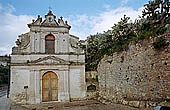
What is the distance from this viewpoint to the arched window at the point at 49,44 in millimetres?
17188

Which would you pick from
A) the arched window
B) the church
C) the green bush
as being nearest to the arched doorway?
the church

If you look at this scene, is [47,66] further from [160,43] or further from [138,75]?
[160,43]

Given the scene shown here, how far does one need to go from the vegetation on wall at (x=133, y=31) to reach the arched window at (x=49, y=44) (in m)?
4.29

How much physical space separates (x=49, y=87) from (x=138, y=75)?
8.61 m

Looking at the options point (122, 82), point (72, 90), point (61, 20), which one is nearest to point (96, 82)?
point (72, 90)

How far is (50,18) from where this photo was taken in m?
17.6

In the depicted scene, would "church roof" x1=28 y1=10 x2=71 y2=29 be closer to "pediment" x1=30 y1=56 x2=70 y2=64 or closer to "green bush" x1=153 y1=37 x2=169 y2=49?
"pediment" x1=30 y1=56 x2=70 y2=64

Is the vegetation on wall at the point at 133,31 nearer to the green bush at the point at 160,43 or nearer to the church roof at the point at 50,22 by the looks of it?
the green bush at the point at 160,43

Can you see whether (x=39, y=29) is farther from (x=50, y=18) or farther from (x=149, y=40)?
(x=149, y=40)

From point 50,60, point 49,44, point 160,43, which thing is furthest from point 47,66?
point 160,43

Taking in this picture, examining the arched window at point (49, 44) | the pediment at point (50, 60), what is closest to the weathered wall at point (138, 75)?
the pediment at point (50, 60)

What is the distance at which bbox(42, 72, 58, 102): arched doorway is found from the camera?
651 inches

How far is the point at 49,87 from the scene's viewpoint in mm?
16750

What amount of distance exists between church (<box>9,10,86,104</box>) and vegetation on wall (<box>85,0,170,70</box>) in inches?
101
